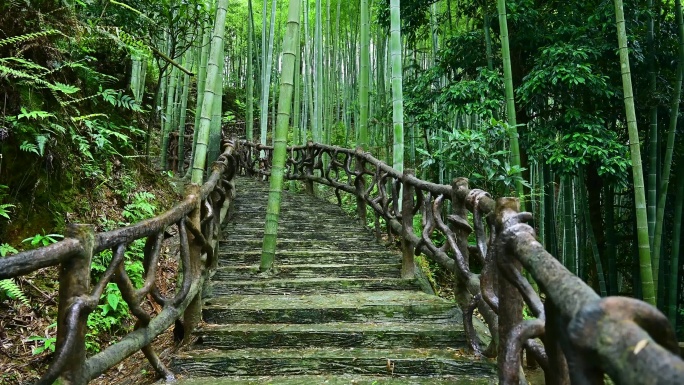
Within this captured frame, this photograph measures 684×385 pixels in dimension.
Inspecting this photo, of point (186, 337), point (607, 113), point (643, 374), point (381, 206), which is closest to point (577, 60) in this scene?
point (607, 113)

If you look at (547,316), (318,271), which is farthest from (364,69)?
(547,316)

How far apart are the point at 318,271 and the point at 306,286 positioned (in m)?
0.33

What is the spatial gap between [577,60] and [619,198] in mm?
5919

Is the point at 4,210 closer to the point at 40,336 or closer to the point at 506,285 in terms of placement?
the point at 40,336

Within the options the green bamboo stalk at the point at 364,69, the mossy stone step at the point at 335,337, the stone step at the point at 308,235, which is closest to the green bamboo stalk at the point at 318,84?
the green bamboo stalk at the point at 364,69

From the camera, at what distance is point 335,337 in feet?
9.33

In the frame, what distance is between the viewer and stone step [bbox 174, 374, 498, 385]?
2389 millimetres

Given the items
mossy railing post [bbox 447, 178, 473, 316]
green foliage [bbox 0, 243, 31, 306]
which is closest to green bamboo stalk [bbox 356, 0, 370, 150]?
mossy railing post [bbox 447, 178, 473, 316]

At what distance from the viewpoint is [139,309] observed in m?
2.03

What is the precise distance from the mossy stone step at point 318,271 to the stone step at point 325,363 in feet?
4.19

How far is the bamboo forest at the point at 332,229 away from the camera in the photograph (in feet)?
4.95

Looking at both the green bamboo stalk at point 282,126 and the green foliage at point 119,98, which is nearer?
the green bamboo stalk at point 282,126

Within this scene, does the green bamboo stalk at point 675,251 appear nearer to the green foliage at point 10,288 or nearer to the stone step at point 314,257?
the stone step at point 314,257

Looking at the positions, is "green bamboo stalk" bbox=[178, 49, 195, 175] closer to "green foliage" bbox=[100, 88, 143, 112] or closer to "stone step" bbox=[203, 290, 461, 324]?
"green foliage" bbox=[100, 88, 143, 112]
